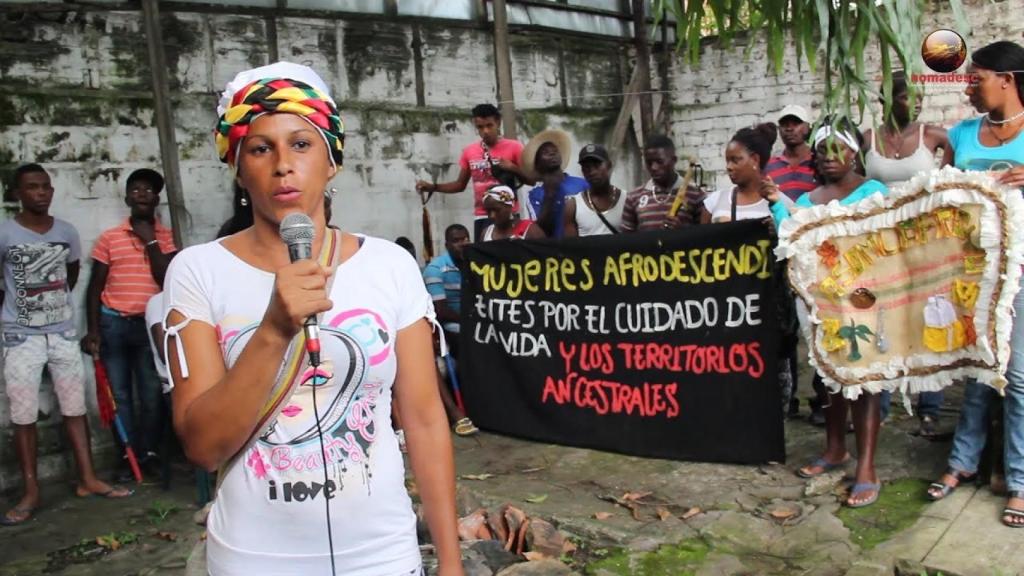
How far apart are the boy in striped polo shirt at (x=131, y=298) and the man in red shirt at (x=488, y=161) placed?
2.44 m

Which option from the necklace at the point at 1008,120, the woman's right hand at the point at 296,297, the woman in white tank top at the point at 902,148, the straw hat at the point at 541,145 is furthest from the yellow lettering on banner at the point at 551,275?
the woman's right hand at the point at 296,297

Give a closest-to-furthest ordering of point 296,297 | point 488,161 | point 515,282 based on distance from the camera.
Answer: point 296,297 < point 515,282 < point 488,161

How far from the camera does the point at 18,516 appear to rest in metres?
5.54

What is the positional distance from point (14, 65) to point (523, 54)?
4.65 meters

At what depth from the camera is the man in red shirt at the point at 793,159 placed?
19.1ft

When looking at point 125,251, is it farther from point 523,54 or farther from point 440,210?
point 523,54

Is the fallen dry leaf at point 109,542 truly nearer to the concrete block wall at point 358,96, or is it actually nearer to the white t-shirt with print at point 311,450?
the concrete block wall at point 358,96

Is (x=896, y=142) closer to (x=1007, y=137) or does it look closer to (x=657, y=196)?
(x=1007, y=137)

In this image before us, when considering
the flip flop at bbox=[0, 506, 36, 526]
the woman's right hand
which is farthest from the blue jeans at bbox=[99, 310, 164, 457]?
the woman's right hand

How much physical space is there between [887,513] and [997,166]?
1701 mm

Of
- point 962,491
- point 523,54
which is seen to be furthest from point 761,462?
point 523,54

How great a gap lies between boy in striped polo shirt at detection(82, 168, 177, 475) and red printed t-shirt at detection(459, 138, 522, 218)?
252cm

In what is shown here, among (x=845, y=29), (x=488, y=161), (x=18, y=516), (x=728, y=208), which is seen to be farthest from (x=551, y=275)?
(x=845, y=29)

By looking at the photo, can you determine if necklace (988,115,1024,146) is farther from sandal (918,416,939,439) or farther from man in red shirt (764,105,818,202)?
sandal (918,416,939,439)
